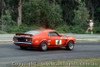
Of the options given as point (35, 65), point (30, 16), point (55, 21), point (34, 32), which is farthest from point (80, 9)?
point (35, 65)

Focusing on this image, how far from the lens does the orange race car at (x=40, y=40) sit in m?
16.0

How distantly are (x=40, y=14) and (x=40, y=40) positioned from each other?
85.4 feet

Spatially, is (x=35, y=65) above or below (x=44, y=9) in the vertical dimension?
below

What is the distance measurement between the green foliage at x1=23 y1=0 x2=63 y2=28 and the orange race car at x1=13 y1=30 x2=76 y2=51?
2372 cm

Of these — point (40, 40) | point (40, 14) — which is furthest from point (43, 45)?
point (40, 14)

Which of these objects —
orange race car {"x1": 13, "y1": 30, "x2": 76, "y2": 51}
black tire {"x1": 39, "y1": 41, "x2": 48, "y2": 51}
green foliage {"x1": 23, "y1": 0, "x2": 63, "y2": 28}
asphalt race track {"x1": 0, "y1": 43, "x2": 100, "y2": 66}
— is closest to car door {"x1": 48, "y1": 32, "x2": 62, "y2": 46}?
orange race car {"x1": 13, "y1": 30, "x2": 76, "y2": 51}

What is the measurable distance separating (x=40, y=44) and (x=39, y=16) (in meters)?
25.8

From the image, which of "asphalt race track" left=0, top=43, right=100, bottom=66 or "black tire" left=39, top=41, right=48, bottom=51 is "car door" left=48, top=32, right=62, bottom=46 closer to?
"black tire" left=39, top=41, right=48, bottom=51

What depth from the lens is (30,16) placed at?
41.2 m

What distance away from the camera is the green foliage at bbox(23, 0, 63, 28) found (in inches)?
1628

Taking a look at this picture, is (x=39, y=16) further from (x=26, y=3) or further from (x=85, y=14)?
(x=85, y=14)

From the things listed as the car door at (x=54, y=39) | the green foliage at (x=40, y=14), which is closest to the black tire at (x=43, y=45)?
the car door at (x=54, y=39)

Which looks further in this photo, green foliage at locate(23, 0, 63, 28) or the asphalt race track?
green foliage at locate(23, 0, 63, 28)

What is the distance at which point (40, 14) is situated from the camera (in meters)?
42.1
